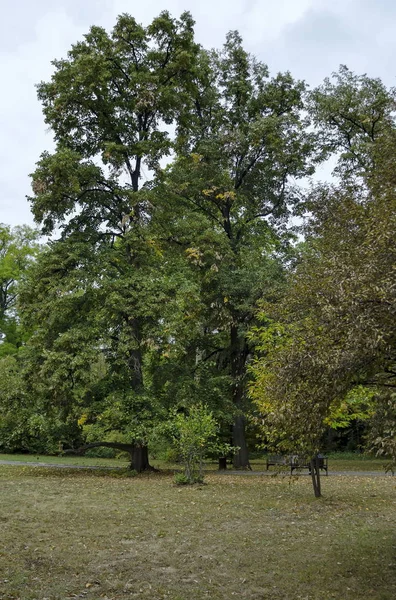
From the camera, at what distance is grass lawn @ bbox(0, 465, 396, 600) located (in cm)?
645

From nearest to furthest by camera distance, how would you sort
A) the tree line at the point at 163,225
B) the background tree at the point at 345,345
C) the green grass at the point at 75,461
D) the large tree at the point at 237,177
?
the background tree at the point at 345,345 < the tree line at the point at 163,225 < the large tree at the point at 237,177 < the green grass at the point at 75,461

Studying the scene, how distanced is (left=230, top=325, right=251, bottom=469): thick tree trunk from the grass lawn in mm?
8465

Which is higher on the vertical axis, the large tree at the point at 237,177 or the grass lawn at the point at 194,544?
the large tree at the point at 237,177

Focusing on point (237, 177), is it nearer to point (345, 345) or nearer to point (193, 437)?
point (193, 437)

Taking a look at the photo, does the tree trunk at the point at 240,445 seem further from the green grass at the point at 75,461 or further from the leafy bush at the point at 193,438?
the leafy bush at the point at 193,438

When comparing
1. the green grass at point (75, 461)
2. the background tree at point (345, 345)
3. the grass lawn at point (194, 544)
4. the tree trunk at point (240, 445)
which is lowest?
the grass lawn at point (194, 544)

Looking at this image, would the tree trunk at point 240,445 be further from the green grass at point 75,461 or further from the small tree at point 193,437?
the small tree at point 193,437

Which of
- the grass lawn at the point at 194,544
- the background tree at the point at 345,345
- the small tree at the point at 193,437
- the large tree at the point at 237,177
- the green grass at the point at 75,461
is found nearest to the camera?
Answer: the background tree at the point at 345,345

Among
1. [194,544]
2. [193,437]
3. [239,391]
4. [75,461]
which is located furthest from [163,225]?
[194,544]

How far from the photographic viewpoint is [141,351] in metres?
20.0

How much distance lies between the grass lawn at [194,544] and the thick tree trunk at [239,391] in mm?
8465

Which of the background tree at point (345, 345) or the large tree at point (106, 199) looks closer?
the background tree at point (345, 345)

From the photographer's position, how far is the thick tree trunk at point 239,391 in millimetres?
22828

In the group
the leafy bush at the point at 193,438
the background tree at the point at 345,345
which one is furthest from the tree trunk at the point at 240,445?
the background tree at the point at 345,345
